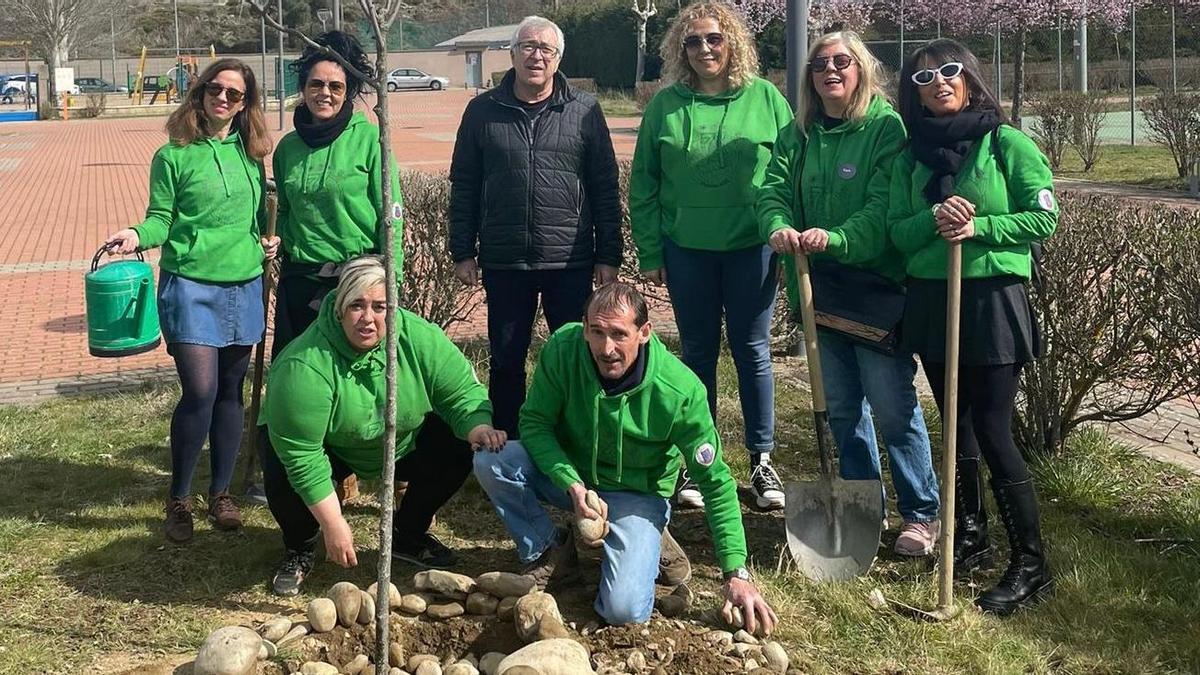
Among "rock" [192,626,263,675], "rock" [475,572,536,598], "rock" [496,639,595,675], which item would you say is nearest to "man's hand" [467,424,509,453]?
"rock" [475,572,536,598]

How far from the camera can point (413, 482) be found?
410cm

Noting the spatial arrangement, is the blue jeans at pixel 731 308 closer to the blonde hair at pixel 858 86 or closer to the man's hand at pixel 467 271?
the blonde hair at pixel 858 86

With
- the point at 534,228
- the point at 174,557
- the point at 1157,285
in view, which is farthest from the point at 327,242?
the point at 1157,285

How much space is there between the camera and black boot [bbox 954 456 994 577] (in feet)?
12.9

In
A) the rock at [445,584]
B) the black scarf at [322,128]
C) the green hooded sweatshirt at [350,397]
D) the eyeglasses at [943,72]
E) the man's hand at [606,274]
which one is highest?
the eyeglasses at [943,72]

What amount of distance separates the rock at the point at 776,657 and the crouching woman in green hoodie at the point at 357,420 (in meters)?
0.99

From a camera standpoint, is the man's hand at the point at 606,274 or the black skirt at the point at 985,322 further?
the man's hand at the point at 606,274

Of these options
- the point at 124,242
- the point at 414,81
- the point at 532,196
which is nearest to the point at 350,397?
the point at 124,242

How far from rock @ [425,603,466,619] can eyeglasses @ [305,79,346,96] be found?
1.78m

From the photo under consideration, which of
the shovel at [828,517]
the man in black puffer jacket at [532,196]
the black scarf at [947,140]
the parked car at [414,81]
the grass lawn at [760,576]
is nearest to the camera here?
the grass lawn at [760,576]

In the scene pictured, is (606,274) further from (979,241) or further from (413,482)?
(979,241)

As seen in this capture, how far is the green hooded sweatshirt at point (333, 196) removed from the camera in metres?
4.30

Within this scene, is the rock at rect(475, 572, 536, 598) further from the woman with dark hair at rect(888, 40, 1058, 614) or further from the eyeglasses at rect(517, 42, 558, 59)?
the eyeglasses at rect(517, 42, 558, 59)

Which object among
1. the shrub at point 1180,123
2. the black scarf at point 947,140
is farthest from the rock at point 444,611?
the shrub at point 1180,123
